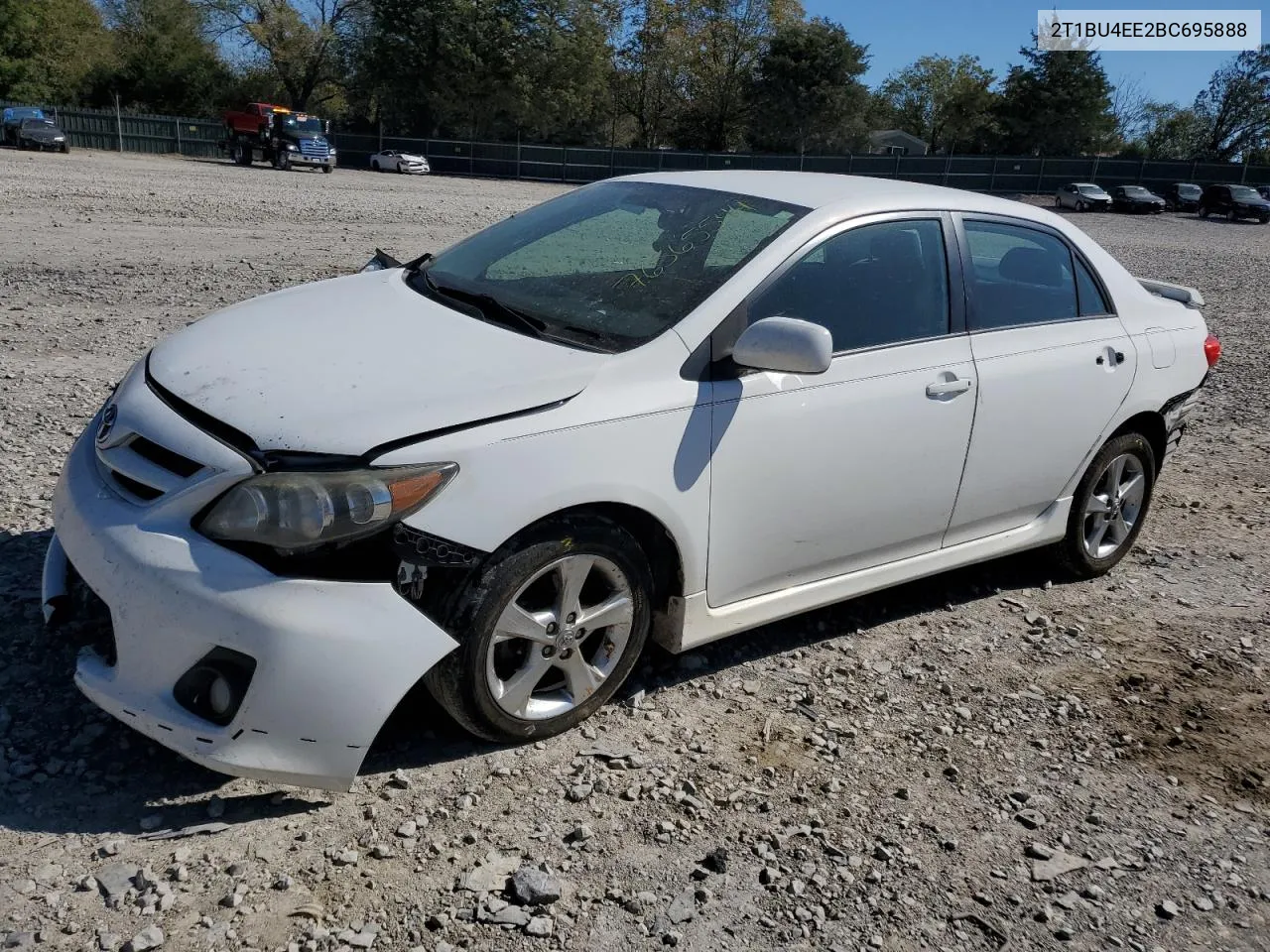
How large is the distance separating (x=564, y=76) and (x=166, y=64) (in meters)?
22.3

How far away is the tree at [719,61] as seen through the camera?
223 feet

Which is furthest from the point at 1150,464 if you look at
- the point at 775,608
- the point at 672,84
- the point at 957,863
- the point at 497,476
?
the point at 672,84

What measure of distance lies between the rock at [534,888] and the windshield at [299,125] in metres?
42.7

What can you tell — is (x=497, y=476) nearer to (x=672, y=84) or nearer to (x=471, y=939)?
(x=471, y=939)

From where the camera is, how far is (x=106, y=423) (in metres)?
3.26

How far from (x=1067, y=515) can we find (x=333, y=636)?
343 centimetres

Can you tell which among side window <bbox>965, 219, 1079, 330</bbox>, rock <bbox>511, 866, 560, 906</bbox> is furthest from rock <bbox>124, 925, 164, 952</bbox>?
side window <bbox>965, 219, 1079, 330</bbox>

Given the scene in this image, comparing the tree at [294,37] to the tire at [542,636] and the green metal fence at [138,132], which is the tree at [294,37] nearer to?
the green metal fence at [138,132]

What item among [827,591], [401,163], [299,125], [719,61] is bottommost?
[827,591]

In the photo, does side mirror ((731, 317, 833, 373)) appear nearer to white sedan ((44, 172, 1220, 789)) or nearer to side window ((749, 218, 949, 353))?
white sedan ((44, 172, 1220, 789))

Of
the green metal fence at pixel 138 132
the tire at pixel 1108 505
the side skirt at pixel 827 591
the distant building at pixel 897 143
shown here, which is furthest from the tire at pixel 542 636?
the distant building at pixel 897 143

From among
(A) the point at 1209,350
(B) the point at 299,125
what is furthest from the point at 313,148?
(A) the point at 1209,350

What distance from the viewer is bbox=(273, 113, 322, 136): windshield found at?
41.4 metres

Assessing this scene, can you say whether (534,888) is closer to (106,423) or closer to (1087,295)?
(106,423)
